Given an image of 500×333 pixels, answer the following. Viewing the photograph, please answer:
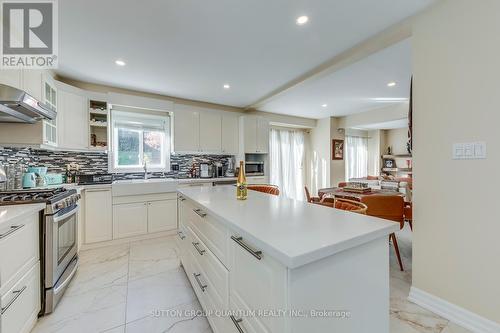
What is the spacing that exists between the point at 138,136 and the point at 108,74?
3.84ft

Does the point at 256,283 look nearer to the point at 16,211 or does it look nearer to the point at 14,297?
the point at 14,297

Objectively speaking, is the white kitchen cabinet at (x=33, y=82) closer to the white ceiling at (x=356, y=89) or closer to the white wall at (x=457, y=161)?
the white ceiling at (x=356, y=89)

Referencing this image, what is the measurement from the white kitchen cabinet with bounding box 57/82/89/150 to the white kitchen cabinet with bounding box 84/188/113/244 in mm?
739

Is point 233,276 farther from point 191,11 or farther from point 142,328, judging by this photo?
point 191,11

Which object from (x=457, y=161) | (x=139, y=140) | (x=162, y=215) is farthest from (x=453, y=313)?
(x=139, y=140)

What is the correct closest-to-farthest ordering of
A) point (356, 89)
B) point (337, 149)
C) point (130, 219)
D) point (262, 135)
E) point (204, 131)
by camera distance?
point (130, 219) < point (356, 89) < point (204, 131) < point (262, 135) < point (337, 149)

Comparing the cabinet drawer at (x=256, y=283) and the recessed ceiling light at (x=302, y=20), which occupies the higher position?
the recessed ceiling light at (x=302, y=20)

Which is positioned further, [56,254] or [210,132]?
[210,132]

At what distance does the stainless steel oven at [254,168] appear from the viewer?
4.70m

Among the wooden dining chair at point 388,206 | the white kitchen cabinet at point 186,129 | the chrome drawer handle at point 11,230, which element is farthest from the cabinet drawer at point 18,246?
the wooden dining chair at point 388,206

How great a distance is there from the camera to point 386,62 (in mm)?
2629

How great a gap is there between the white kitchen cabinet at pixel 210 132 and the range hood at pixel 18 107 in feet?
7.67

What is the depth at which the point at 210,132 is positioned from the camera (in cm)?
429

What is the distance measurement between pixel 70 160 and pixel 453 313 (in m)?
4.76
